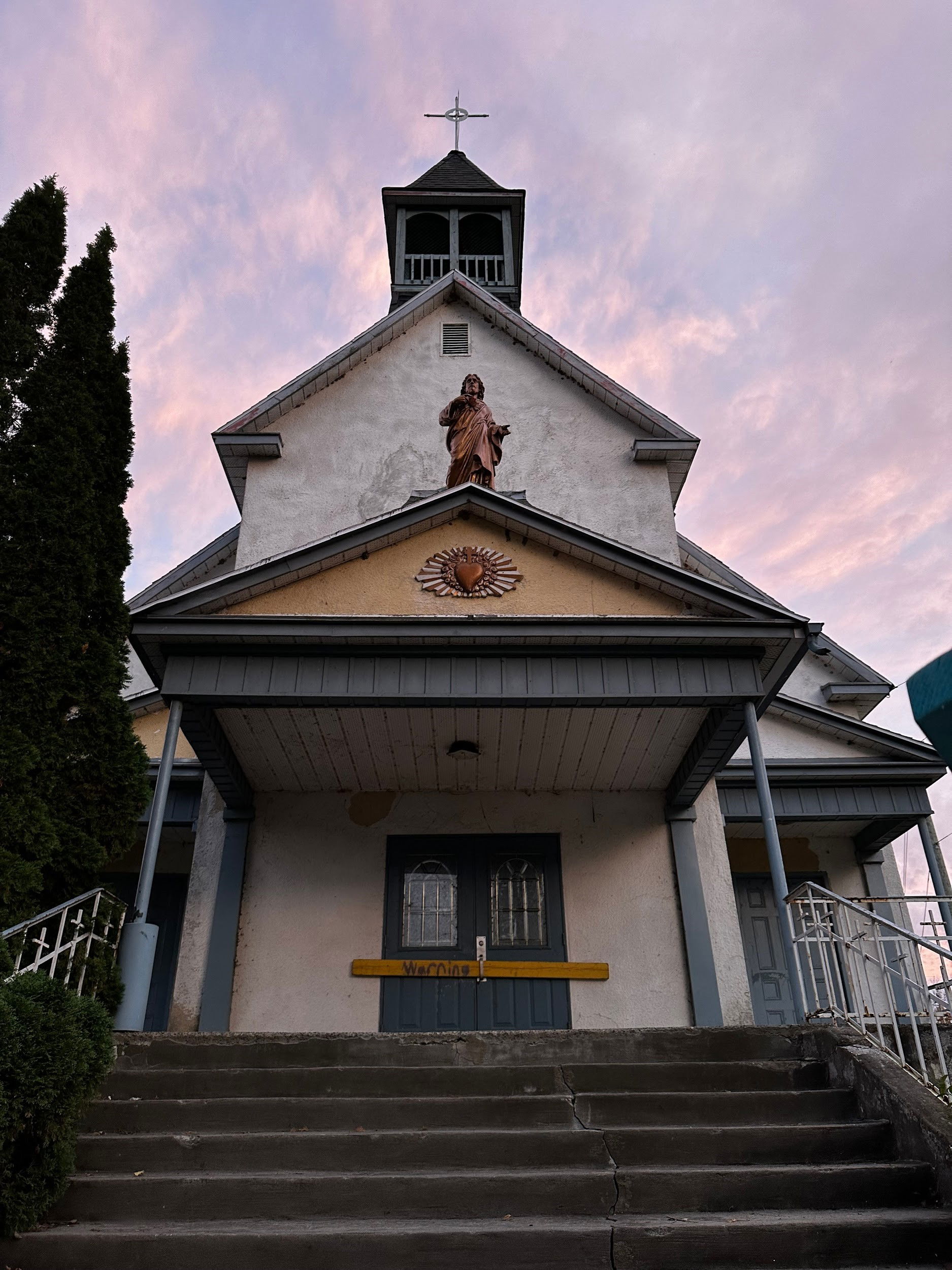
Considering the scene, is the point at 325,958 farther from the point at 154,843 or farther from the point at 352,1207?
the point at 352,1207

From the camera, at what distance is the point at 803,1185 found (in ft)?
14.5

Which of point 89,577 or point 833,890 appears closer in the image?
point 89,577

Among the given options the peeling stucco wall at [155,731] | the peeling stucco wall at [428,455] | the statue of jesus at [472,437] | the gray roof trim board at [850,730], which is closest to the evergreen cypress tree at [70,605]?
the peeling stucco wall at [155,731]

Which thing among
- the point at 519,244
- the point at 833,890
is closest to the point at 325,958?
the point at 833,890

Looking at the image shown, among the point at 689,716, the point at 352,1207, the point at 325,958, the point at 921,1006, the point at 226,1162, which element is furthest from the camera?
the point at 921,1006

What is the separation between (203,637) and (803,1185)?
566 cm

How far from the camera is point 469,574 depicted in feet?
27.8

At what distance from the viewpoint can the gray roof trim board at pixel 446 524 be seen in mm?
8023

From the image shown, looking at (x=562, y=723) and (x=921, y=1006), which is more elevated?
(x=562, y=723)

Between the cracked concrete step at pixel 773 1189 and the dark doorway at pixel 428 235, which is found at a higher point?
the dark doorway at pixel 428 235

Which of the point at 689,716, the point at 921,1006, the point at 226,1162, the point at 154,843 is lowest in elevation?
the point at 226,1162

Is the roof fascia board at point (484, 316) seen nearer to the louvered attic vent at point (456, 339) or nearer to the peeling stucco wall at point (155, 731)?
the louvered attic vent at point (456, 339)

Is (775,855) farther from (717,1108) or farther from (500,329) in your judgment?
(500,329)

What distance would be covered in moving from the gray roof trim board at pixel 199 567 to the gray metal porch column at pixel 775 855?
719 centimetres
